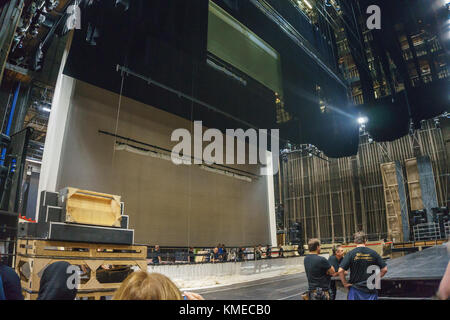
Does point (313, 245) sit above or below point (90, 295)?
above

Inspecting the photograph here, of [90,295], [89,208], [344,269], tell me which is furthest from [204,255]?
[344,269]

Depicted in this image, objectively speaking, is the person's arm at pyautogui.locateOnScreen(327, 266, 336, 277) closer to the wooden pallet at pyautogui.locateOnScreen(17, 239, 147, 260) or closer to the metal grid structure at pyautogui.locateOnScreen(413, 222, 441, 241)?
the wooden pallet at pyautogui.locateOnScreen(17, 239, 147, 260)

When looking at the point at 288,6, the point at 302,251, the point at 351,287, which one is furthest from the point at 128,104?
the point at 302,251

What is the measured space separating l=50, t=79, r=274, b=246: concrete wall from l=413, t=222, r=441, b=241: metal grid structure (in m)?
7.03

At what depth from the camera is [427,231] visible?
13.4 m

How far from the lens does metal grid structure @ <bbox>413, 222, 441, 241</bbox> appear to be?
42.0 ft

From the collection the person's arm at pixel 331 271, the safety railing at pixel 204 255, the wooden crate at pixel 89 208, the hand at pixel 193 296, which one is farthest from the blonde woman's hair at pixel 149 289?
the safety railing at pixel 204 255

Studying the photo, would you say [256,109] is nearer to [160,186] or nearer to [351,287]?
[160,186]

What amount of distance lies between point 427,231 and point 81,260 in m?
14.6

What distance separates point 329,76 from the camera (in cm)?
994

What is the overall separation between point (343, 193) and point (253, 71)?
12.6 metres

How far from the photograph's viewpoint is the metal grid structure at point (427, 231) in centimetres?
1280

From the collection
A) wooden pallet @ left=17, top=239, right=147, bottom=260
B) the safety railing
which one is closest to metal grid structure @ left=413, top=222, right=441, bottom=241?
the safety railing

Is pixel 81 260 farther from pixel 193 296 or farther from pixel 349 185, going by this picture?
pixel 349 185
